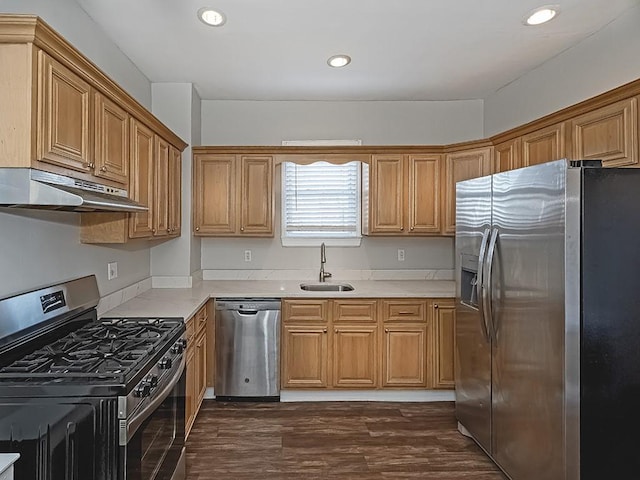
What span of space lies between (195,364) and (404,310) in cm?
172

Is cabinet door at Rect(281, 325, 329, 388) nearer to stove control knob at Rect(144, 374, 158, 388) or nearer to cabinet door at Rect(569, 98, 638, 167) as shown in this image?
stove control knob at Rect(144, 374, 158, 388)

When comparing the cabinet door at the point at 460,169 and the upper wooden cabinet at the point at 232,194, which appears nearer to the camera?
the cabinet door at the point at 460,169

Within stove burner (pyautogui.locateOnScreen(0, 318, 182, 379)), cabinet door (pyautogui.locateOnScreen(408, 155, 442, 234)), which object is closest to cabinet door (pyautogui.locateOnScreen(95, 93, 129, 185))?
stove burner (pyautogui.locateOnScreen(0, 318, 182, 379))

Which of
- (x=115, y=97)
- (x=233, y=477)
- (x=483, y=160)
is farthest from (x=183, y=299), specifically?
(x=483, y=160)

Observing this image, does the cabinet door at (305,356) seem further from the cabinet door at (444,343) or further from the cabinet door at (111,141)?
the cabinet door at (111,141)

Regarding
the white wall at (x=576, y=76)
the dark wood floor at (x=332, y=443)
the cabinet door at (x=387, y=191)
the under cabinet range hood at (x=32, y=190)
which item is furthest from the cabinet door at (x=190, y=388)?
the white wall at (x=576, y=76)

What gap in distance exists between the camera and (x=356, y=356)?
155 inches

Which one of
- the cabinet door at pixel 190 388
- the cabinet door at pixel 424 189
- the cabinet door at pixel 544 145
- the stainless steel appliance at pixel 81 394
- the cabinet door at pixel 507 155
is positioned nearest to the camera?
the stainless steel appliance at pixel 81 394

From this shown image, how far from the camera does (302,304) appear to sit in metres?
3.91

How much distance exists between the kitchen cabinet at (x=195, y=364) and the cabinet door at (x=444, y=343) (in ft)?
6.22

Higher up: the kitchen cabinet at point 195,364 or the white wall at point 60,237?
the white wall at point 60,237

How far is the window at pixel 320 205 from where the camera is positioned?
4.67 m

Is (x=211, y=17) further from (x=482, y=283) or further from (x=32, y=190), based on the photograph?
(x=482, y=283)

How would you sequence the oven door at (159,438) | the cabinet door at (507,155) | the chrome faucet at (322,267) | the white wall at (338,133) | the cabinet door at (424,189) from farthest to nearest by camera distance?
the white wall at (338,133) → the chrome faucet at (322,267) → the cabinet door at (424,189) → the cabinet door at (507,155) → the oven door at (159,438)
